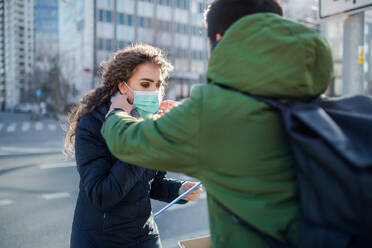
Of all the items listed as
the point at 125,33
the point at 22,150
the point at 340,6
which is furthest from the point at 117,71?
the point at 125,33

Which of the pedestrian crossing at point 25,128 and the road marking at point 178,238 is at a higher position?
the pedestrian crossing at point 25,128

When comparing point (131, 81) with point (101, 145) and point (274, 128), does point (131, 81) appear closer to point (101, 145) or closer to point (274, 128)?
point (101, 145)

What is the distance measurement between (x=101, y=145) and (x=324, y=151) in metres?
1.26

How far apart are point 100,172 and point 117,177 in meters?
0.13

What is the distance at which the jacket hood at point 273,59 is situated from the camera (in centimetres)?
91

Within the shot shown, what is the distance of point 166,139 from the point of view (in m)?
1.01

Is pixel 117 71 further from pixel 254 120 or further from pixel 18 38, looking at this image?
pixel 18 38

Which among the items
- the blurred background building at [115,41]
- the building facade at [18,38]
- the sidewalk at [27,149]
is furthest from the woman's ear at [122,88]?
the building facade at [18,38]

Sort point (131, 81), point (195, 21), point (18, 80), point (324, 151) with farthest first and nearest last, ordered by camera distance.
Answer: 1. point (18, 80)
2. point (195, 21)
3. point (131, 81)
4. point (324, 151)

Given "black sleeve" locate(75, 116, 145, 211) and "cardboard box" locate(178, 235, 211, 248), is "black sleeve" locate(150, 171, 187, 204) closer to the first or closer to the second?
"cardboard box" locate(178, 235, 211, 248)

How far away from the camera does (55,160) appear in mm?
8945

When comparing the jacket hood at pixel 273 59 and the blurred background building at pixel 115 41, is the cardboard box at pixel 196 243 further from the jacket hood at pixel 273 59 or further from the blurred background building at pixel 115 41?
the blurred background building at pixel 115 41

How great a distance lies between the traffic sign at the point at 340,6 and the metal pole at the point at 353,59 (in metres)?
0.28

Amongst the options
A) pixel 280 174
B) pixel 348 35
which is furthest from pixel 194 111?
pixel 348 35
